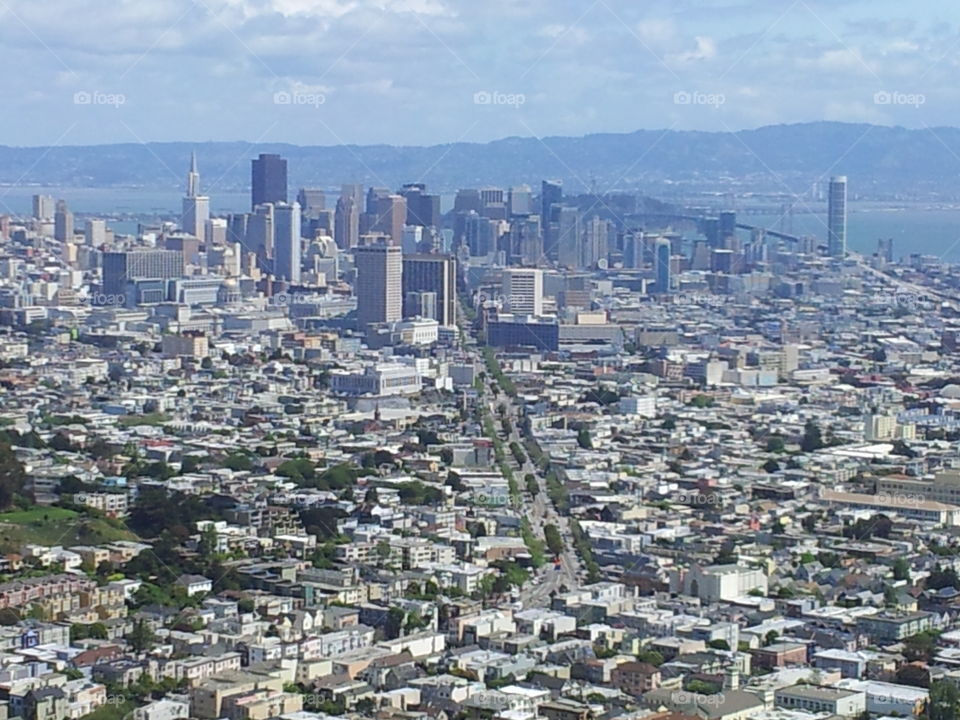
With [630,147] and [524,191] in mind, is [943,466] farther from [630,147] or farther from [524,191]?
[630,147]

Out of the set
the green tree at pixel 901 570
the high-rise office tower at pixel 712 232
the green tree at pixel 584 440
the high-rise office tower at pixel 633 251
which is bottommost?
the green tree at pixel 901 570


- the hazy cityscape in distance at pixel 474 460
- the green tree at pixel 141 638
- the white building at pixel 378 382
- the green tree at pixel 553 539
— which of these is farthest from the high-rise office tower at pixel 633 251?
the green tree at pixel 141 638

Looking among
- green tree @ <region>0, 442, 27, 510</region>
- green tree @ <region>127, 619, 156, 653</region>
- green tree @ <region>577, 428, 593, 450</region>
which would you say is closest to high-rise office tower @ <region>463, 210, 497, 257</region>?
green tree @ <region>577, 428, 593, 450</region>

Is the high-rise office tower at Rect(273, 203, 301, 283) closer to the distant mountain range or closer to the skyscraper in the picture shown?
the skyscraper

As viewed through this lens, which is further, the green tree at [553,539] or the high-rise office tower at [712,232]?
the high-rise office tower at [712,232]

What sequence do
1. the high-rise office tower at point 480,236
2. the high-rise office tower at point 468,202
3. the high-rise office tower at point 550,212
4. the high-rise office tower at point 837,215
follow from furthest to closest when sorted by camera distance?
the high-rise office tower at point 837,215, the high-rise office tower at point 468,202, the high-rise office tower at point 480,236, the high-rise office tower at point 550,212

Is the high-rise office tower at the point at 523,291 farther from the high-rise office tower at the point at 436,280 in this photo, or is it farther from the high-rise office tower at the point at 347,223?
the high-rise office tower at the point at 347,223

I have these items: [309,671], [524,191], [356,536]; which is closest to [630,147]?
[524,191]
